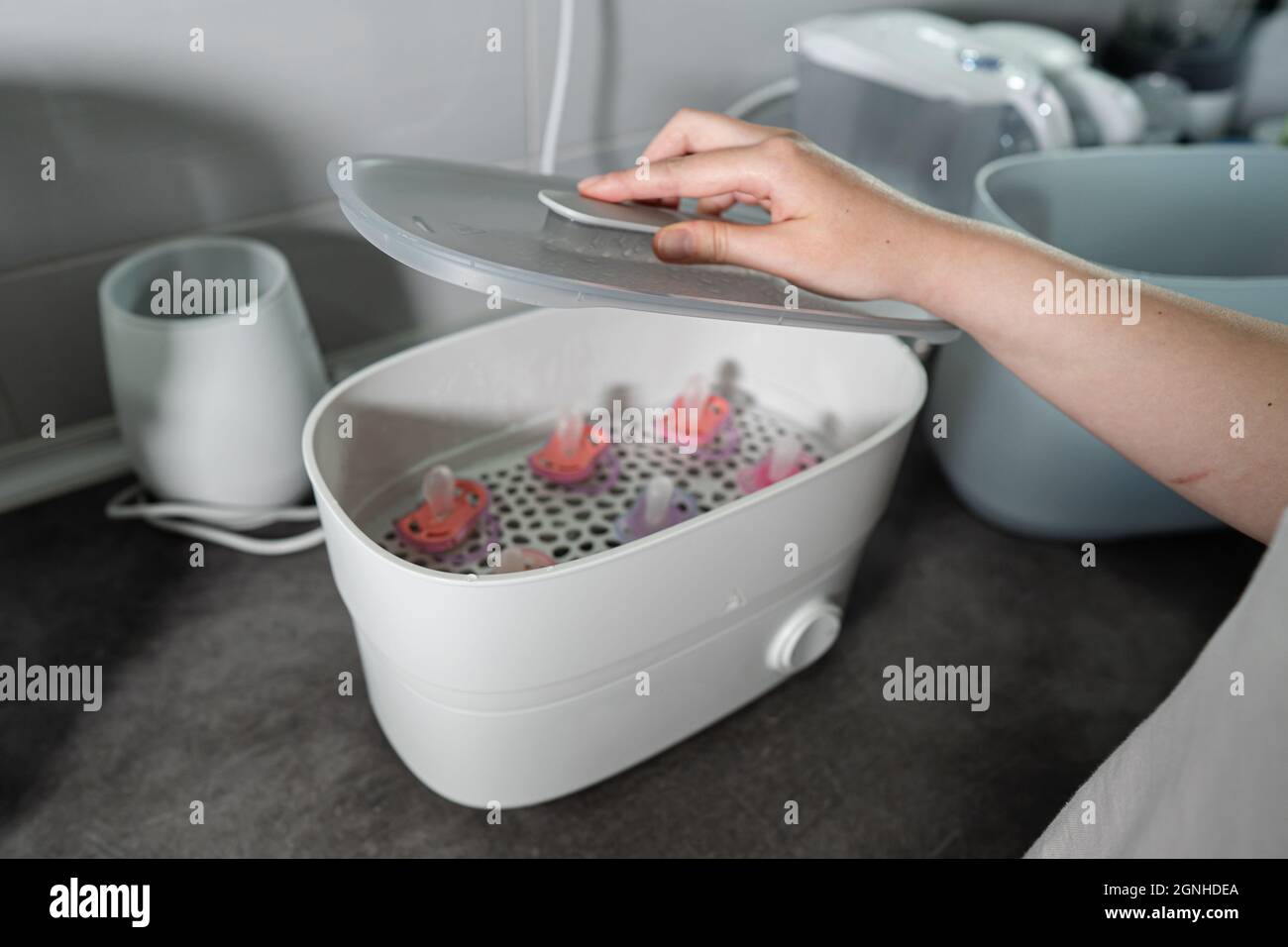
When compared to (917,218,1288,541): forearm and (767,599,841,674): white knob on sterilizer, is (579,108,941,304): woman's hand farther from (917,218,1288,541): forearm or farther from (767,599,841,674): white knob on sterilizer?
(767,599,841,674): white knob on sterilizer

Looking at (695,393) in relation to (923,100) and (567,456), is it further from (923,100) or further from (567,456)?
(923,100)

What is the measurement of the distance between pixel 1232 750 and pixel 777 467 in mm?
300

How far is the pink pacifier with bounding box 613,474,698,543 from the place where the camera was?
47cm

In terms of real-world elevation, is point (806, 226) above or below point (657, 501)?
above

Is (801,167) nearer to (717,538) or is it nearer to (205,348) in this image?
(717,538)

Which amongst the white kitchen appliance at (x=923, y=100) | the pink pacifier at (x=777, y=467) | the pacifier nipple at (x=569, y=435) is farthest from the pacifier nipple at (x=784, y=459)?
the white kitchen appliance at (x=923, y=100)

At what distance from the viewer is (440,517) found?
0.46 m

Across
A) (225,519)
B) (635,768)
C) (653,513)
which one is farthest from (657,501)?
(225,519)

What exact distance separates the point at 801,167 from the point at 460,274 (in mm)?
130

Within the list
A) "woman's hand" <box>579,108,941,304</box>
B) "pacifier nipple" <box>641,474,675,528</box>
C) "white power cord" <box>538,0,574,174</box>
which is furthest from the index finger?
"white power cord" <box>538,0,574,174</box>

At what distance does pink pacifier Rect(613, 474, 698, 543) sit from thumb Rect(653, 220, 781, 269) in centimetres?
15

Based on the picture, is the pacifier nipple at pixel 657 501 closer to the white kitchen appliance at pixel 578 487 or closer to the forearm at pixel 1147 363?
the white kitchen appliance at pixel 578 487

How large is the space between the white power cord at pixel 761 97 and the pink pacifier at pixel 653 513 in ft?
1.08

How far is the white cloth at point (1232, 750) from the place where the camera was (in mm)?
199
